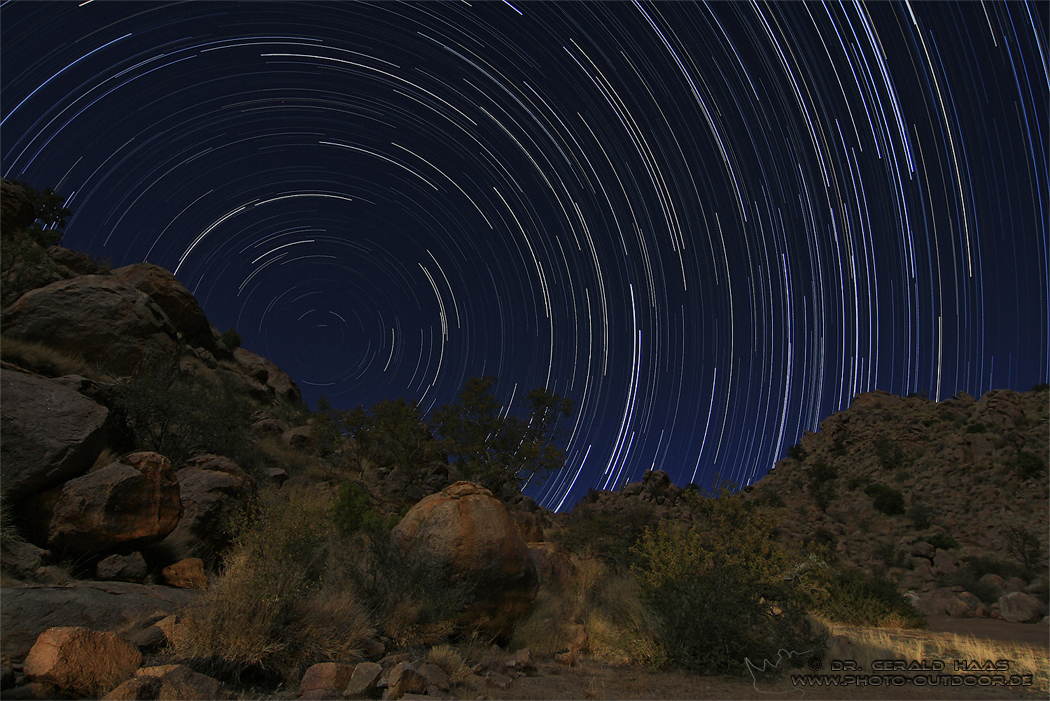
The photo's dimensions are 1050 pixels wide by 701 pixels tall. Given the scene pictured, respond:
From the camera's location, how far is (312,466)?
2062cm

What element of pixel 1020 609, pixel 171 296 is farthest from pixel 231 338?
pixel 1020 609

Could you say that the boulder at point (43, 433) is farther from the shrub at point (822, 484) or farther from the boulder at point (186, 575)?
the shrub at point (822, 484)

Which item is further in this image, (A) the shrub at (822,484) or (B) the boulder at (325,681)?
(A) the shrub at (822,484)

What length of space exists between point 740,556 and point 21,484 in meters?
12.1

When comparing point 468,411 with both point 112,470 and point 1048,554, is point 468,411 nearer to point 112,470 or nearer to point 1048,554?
point 112,470

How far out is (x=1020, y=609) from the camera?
1725 cm

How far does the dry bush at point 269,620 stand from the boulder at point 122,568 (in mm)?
1138

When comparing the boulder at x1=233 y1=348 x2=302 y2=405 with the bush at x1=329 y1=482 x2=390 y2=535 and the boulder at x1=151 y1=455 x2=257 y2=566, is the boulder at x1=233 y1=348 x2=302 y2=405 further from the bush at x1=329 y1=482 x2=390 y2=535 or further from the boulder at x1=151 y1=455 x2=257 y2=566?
the boulder at x1=151 y1=455 x2=257 y2=566

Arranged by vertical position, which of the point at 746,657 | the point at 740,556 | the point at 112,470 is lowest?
the point at 746,657

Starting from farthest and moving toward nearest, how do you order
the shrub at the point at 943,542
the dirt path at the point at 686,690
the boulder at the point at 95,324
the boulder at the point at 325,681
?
the shrub at the point at 943,542
the boulder at the point at 95,324
the dirt path at the point at 686,690
the boulder at the point at 325,681

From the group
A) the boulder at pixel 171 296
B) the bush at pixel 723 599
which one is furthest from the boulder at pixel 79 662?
the boulder at pixel 171 296

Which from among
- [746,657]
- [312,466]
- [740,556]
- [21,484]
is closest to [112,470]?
[21,484]

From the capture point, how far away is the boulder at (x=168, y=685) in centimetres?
435

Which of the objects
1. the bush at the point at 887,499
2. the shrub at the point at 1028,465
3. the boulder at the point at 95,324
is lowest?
the boulder at the point at 95,324
